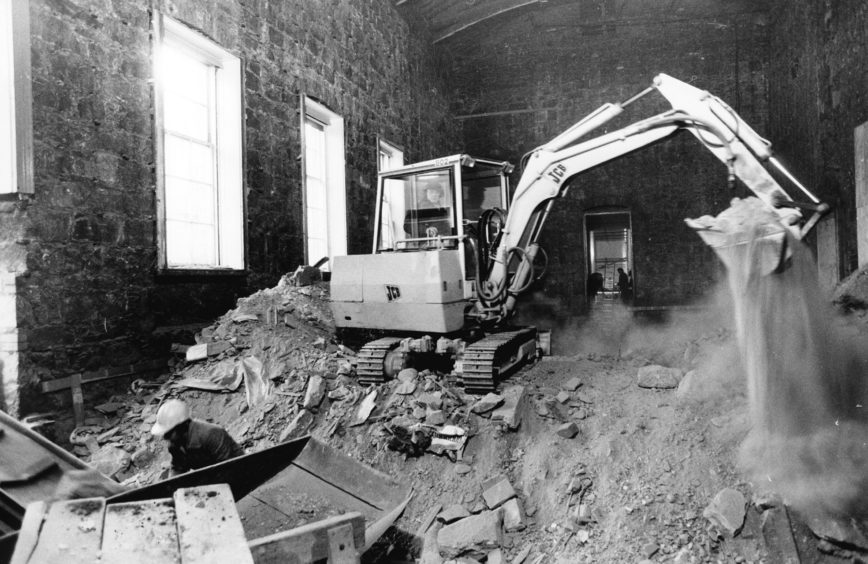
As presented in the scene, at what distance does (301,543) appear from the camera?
10.5 ft

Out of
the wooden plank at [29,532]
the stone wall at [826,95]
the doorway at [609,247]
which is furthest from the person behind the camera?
the doorway at [609,247]

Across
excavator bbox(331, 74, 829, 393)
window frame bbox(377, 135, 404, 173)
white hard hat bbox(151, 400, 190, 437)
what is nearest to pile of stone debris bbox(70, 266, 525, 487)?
excavator bbox(331, 74, 829, 393)

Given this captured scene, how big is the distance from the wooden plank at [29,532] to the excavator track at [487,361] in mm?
3727

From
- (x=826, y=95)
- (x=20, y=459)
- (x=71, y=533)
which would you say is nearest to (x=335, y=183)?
(x=20, y=459)

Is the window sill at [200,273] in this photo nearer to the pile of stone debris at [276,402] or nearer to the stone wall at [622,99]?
the pile of stone debris at [276,402]

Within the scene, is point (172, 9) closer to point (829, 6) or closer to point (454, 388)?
point (454, 388)

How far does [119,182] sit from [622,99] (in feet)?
41.9

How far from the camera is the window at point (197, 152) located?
6.84 meters

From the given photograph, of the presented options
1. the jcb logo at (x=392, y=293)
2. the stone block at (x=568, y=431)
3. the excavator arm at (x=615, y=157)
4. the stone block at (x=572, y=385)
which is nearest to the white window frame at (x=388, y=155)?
the excavator arm at (x=615, y=157)

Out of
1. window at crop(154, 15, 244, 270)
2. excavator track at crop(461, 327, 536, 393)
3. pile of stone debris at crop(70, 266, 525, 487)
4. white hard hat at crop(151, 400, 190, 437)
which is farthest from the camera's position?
window at crop(154, 15, 244, 270)

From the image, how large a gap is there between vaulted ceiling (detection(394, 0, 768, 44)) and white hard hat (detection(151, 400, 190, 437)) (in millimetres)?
11603

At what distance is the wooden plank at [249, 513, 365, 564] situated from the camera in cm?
307

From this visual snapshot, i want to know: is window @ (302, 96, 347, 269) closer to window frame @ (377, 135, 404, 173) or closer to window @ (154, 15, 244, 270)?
window frame @ (377, 135, 404, 173)

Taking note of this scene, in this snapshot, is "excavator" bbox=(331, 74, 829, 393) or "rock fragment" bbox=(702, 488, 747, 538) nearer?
"rock fragment" bbox=(702, 488, 747, 538)
